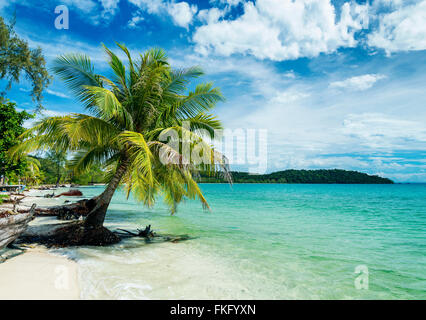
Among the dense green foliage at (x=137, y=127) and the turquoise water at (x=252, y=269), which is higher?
the dense green foliage at (x=137, y=127)

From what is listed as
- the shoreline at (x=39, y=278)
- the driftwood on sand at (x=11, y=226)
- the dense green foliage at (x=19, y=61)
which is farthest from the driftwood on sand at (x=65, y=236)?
the dense green foliage at (x=19, y=61)

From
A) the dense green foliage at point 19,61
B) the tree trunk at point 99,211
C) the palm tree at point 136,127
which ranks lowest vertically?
the tree trunk at point 99,211

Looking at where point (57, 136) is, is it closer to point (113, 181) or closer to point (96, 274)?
point (113, 181)

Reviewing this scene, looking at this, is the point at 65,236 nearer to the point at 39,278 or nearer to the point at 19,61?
the point at 39,278

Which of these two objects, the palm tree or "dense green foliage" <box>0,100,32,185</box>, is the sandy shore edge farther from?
"dense green foliage" <box>0,100,32,185</box>

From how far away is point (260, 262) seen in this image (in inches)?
267

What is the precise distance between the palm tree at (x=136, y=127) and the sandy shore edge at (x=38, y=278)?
2180 millimetres

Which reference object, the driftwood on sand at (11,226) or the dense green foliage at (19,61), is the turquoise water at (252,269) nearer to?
the driftwood on sand at (11,226)

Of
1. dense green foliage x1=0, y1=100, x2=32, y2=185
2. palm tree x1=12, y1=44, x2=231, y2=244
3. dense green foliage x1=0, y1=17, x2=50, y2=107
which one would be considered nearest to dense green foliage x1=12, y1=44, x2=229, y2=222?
palm tree x1=12, y1=44, x2=231, y2=244

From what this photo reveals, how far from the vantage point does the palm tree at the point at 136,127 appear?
21.1ft

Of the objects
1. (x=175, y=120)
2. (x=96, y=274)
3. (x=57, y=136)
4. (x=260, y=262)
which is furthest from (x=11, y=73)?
(x=260, y=262)

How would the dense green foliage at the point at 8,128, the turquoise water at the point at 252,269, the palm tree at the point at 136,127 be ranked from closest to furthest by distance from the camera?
the turquoise water at the point at 252,269
the palm tree at the point at 136,127
the dense green foliage at the point at 8,128

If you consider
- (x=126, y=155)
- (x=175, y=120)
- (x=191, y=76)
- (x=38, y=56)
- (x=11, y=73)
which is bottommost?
(x=126, y=155)

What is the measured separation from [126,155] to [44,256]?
11.0 feet
